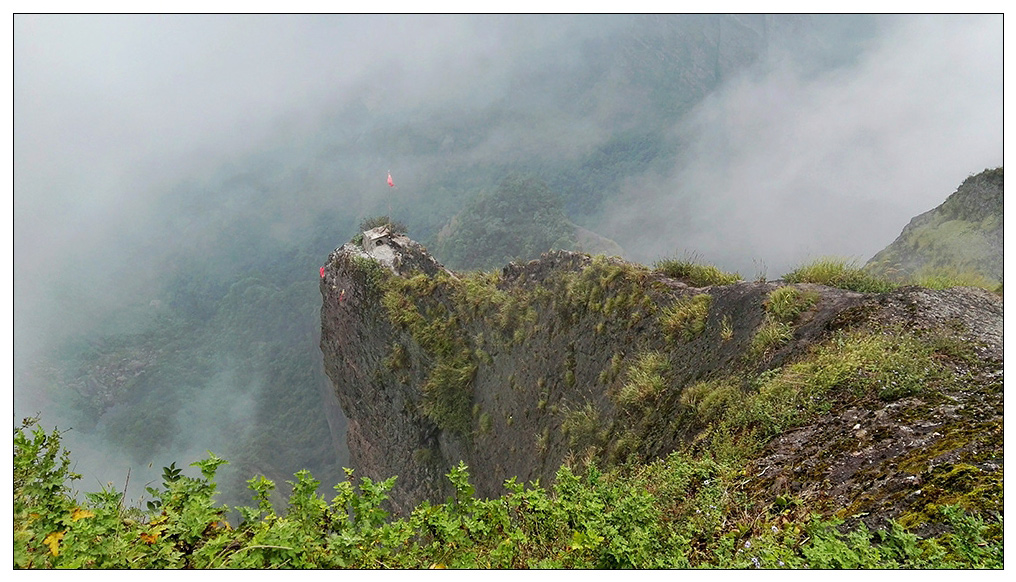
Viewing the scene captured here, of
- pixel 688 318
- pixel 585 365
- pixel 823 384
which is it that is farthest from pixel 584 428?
pixel 823 384

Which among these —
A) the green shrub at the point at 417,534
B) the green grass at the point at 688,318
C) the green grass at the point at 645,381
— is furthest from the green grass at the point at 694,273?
the green shrub at the point at 417,534

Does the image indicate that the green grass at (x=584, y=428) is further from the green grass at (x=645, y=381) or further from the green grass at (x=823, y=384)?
the green grass at (x=823, y=384)

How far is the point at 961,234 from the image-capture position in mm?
18688

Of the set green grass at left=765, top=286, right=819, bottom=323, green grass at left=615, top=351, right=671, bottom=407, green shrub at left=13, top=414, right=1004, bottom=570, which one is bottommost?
green shrub at left=13, top=414, right=1004, bottom=570

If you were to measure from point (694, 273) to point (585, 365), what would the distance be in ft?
11.0

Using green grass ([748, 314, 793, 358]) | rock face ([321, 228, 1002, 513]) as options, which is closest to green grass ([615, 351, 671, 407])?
rock face ([321, 228, 1002, 513])

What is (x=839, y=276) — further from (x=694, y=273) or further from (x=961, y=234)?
(x=961, y=234)

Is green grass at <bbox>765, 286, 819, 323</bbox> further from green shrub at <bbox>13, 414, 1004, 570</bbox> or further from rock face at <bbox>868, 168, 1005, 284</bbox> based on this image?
rock face at <bbox>868, 168, 1005, 284</bbox>

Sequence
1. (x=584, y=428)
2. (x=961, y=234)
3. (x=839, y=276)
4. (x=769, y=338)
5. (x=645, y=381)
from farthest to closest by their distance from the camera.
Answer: (x=961, y=234), (x=584, y=428), (x=839, y=276), (x=645, y=381), (x=769, y=338)

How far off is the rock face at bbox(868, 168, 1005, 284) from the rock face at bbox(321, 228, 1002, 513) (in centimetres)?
1108

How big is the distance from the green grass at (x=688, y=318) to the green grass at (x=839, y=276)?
1.65 metres

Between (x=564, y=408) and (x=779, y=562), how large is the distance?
868 cm

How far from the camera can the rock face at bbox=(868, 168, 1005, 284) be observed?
16.7m

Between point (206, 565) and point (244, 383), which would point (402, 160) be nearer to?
point (244, 383)
